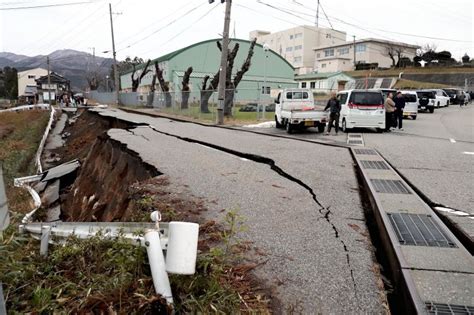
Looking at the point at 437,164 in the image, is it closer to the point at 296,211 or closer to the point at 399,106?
the point at 296,211

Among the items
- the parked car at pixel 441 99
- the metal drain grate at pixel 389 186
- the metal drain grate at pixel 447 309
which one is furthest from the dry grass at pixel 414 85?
the metal drain grate at pixel 447 309

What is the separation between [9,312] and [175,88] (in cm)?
4869

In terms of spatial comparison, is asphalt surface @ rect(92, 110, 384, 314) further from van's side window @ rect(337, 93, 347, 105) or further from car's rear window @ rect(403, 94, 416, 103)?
car's rear window @ rect(403, 94, 416, 103)

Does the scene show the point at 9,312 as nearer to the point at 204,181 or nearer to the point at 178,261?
the point at 178,261

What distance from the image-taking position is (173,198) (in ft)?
17.9

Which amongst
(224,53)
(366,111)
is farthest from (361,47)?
(366,111)

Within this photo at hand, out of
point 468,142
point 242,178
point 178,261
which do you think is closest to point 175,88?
point 468,142

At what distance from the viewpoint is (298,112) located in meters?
16.2

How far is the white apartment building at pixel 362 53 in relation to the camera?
78.7m

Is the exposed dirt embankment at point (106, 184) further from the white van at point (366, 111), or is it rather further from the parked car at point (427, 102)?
the parked car at point (427, 102)

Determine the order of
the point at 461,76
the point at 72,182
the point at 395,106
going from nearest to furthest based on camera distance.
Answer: the point at 72,182, the point at 395,106, the point at 461,76

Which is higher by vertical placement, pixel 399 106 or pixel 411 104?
pixel 411 104

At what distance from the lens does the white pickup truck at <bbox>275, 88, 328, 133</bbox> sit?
52.9ft

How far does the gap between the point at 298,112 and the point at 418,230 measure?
1203cm
